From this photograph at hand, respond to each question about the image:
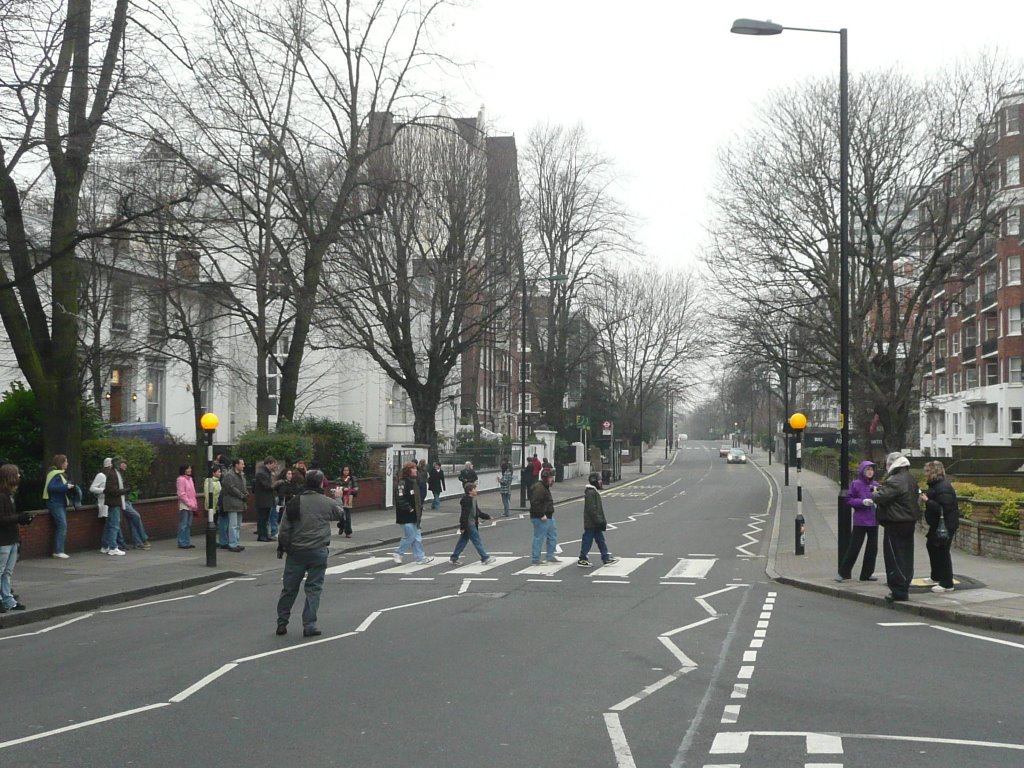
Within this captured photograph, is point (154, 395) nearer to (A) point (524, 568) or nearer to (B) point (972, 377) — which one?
(A) point (524, 568)

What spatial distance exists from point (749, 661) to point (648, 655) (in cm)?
92

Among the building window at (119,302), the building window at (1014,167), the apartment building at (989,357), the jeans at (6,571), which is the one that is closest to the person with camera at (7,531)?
the jeans at (6,571)

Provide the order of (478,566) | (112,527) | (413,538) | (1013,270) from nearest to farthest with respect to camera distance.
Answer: (478,566)
(413,538)
(112,527)
(1013,270)

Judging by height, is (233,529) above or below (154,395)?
below

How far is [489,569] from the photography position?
18.4m

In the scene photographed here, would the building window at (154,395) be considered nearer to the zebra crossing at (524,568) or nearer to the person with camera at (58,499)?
the person with camera at (58,499)

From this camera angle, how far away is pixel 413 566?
62.6ft

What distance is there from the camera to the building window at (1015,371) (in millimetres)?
59019

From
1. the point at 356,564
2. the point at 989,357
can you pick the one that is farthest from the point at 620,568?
the point at 989,357

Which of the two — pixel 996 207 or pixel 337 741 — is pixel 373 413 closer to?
pixel 996 207

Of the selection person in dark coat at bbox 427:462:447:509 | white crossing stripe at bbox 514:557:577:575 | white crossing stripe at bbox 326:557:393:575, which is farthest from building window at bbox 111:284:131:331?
white crossing stripe at bbox 514:557:577:575

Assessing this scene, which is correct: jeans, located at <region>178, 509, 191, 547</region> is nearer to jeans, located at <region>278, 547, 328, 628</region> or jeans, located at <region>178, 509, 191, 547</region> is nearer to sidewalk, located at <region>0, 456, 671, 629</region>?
sidewalk, located at <region>0, 456, 671, 629</region>

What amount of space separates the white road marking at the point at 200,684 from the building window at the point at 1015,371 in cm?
5756

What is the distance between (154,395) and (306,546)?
34.9 meters
